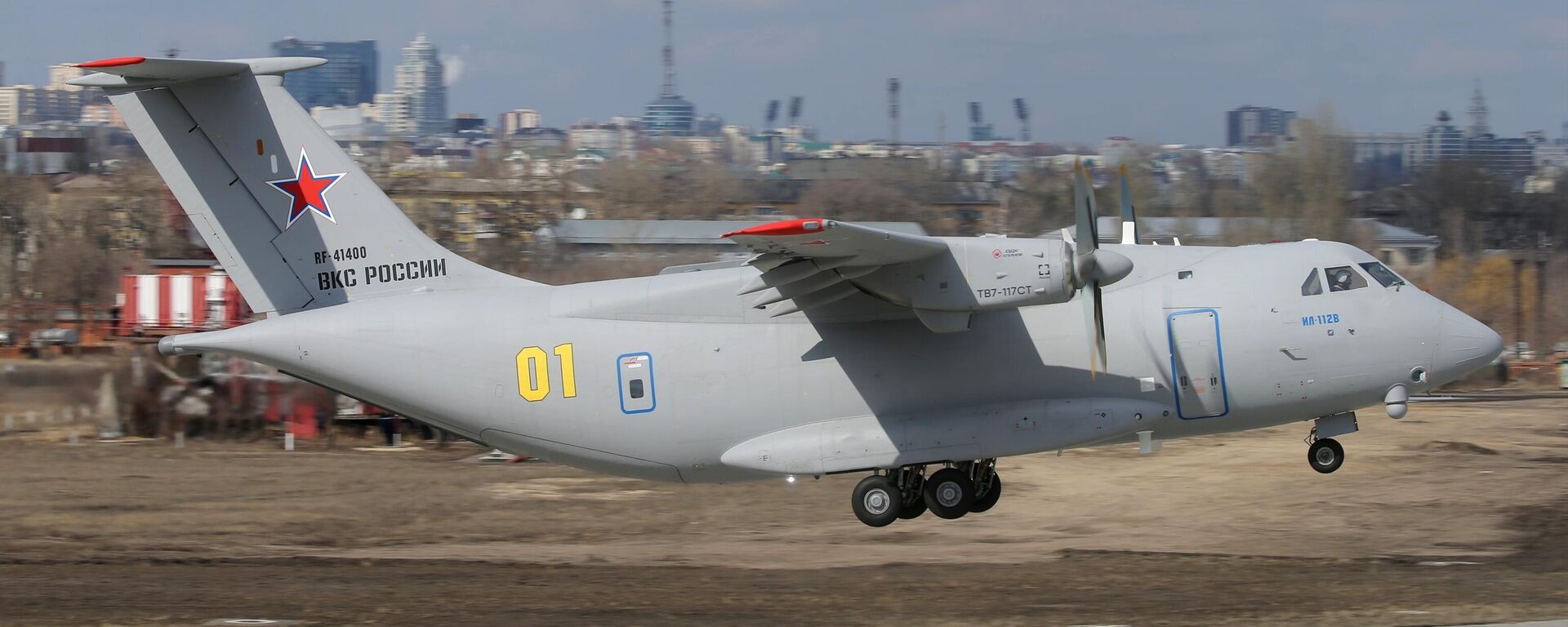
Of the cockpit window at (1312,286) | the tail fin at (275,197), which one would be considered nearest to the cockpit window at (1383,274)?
the cockpit window at (1312,286)

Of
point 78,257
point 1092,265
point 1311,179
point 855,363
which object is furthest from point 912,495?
point 78,257

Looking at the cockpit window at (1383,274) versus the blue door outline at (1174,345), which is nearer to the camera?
the blue door outline at (1174,345)

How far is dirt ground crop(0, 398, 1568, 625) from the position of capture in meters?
18.0

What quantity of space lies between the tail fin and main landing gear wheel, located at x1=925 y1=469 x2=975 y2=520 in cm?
510

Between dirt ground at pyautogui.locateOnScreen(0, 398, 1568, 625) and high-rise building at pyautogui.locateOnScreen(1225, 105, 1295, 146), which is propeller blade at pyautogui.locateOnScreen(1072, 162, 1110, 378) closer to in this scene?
dirt ground at pyautogui.locateOnScreen(0, 398, 1568, 625)

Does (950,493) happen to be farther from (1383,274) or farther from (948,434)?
(1383,274)

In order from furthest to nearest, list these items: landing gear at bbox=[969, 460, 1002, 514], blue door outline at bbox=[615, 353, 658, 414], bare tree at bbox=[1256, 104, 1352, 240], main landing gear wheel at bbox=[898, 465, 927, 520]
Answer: bare tree at bbox=[1256, 104, 1352, 240], landing gear at bbox=[969, 460, 1002, 514], main landing gear wheel at bbox=[898, 465, 927, 520], blue door outline at bbox=[615, 353, 658, 414]

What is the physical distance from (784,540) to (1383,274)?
11888 mm

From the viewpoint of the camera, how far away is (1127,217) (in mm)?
14672

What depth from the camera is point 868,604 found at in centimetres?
1823

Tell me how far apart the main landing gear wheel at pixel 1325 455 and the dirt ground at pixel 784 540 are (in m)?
2.72

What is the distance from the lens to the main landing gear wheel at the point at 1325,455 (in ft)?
48.0

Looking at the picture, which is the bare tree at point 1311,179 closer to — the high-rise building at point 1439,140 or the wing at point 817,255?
the wing at point 817,255

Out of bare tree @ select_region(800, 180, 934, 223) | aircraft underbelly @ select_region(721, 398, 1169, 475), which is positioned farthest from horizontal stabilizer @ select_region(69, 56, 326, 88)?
bare tree @ select_region(800, 180, 934, 223)
